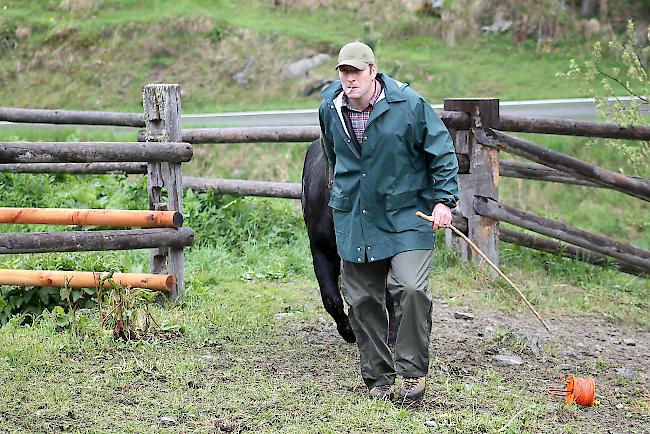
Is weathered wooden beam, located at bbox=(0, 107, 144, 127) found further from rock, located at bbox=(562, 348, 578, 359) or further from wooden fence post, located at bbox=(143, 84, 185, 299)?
rock, located at bbox=(562, 348, 578, 359)

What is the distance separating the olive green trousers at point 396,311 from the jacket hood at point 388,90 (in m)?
0.80

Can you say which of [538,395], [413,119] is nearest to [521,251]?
[538,395]

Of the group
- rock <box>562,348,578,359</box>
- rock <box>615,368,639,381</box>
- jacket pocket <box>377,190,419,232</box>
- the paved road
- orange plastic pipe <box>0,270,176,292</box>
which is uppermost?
jacket pocket <box>377,190,419,232</box>

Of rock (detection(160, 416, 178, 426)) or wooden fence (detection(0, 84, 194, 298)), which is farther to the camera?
wooden fence (detection(0, 84, 194, 298))

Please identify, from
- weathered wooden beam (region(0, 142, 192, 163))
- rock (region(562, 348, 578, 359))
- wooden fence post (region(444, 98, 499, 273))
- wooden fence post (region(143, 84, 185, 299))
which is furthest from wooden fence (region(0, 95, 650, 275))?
rock (region(562, 348, 578, 359))

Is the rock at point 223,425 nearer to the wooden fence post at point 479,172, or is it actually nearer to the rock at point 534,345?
the rock at point 534,345

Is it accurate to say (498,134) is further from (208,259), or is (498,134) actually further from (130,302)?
(130,302)

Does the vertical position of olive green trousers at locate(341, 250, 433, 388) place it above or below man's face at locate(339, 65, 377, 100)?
below

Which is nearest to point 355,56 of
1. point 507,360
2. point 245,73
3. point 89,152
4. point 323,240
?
point 323,240

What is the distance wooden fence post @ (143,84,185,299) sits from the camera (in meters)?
7.11

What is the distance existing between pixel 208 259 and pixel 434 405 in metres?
3.91

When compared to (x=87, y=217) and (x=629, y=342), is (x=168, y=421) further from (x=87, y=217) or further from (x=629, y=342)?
(x=629, y=342)

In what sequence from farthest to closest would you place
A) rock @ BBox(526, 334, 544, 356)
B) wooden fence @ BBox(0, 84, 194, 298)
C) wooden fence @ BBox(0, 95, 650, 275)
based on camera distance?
wooden fence @ BBox(0, 95, 650, 275) → rock @ BBox(526, 334, 544, 356) → wooden fence @ BBox(0, 84, 194, 298)

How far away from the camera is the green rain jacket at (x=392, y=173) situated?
4898 mm
